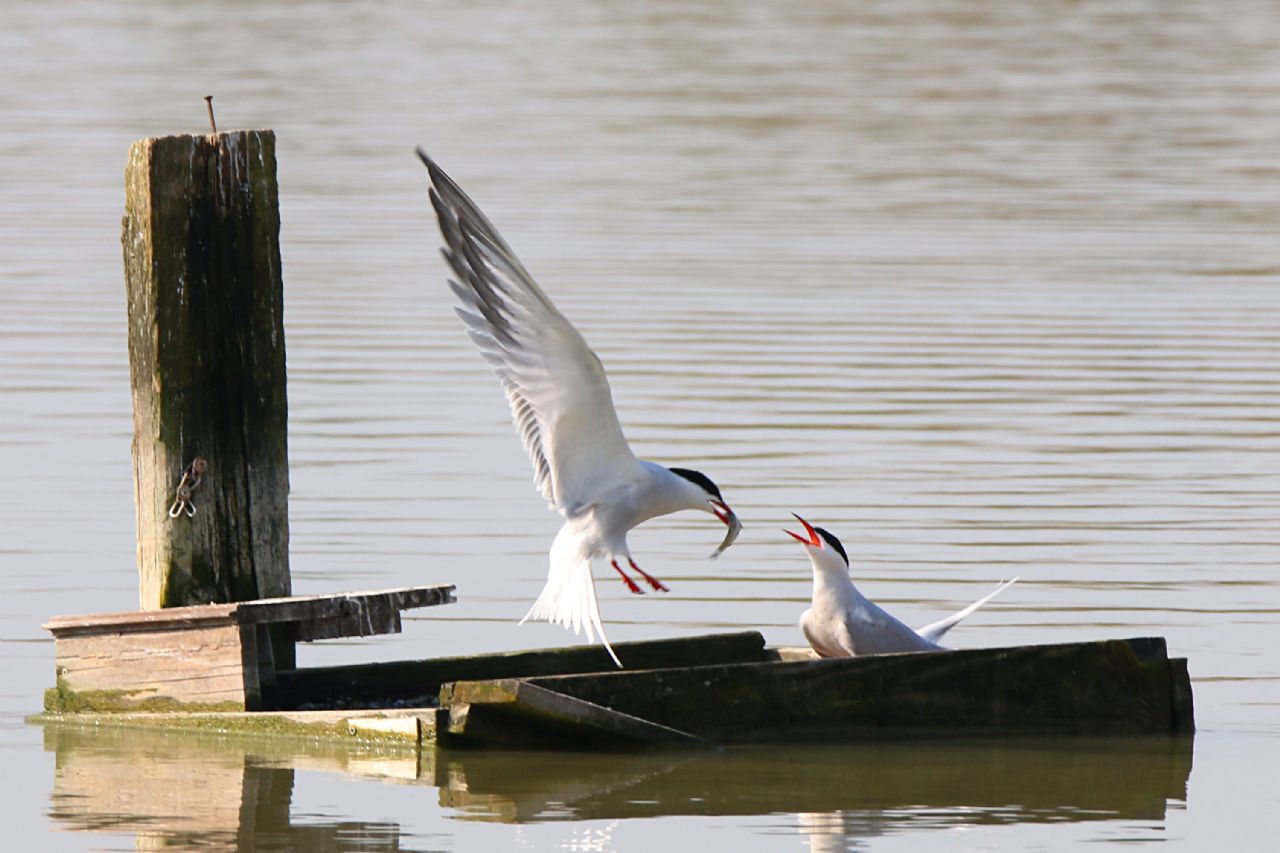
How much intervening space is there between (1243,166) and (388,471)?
53.4 ft

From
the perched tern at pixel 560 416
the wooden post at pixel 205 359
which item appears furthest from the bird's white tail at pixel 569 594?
the wooden post at pixel 205 359

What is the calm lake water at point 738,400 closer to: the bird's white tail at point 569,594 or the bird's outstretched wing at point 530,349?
the bird's white tail at point 569,594

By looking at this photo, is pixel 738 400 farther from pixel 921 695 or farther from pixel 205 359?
pixel 205 359

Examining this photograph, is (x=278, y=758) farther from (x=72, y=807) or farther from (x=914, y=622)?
(x=914, y=622)

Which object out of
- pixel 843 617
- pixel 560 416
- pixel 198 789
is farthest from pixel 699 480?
pixel 198 789

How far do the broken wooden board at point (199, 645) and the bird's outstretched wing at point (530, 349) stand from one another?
0.66 m

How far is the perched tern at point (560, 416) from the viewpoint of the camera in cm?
877

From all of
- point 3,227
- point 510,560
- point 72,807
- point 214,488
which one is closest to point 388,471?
point 510,560

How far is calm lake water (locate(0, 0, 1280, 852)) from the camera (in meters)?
8.36

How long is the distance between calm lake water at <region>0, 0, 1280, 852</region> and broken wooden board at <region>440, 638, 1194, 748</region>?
0.13 m

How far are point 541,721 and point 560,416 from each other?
1.03 metres

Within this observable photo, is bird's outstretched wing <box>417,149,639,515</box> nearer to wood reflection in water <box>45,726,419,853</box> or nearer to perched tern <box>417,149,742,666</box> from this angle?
perched tern <box>417,149,742,666</box>

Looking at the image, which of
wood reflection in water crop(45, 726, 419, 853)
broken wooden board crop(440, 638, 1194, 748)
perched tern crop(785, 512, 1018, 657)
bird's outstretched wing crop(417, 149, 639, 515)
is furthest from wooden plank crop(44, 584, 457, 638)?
perched tern crop(785, 512, 1018, 657)

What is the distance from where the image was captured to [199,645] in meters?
8.72
